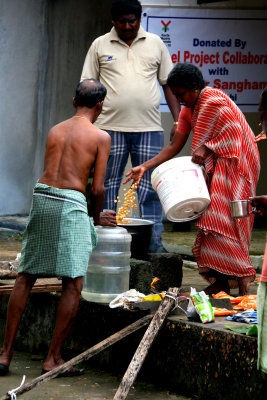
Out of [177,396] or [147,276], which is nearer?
[177,396]

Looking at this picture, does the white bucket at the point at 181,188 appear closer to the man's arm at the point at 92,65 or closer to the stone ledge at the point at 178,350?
the stone ledge at the point at 178,350

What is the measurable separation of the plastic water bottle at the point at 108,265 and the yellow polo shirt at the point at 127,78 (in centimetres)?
177

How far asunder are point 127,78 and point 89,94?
2.07m

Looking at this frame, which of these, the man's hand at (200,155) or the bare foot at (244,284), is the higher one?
the man's hand at (200,155)

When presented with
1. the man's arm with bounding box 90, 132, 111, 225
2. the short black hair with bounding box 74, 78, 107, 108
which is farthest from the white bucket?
the short black hair with bounding box 74, 78, 107, 108

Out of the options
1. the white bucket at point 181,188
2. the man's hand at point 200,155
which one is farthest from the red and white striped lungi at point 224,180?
the white bucket at point 181,188

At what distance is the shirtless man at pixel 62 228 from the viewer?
17.2 ft

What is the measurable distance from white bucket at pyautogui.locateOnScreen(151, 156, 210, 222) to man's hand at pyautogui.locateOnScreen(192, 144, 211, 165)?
5cm

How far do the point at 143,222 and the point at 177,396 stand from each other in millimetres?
1894

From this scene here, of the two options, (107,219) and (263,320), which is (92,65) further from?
(263,320)

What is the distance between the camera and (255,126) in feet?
34.5

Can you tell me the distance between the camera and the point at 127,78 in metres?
7.51

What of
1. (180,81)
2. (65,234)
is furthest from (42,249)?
(180,81)

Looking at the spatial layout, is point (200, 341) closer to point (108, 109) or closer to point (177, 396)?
point (177, 396)
